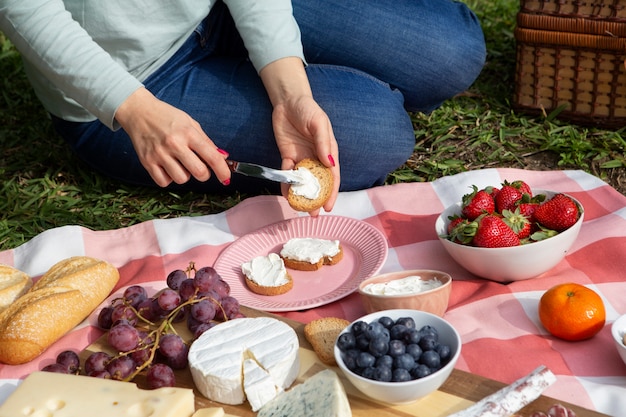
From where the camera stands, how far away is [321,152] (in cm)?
212

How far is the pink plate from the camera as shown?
1.97 metres

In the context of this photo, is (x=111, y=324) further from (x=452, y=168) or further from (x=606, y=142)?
(x=606, y=142)

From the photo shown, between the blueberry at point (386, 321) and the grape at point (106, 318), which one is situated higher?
the blueberry at point (386, 321)

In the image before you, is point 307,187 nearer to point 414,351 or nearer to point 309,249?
point 309,249

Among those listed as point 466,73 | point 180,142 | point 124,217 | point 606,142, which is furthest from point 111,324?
point 606,142

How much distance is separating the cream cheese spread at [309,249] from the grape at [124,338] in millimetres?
589

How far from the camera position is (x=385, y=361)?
1.40 m

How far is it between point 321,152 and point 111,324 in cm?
73

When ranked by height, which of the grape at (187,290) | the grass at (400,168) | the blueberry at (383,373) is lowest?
the grass at (400,168)

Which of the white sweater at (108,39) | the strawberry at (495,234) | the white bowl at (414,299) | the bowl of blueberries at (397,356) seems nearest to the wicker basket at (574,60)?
the white sweater at (108,39)

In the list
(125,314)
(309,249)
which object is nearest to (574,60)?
(309,249)

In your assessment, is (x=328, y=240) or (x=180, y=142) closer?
(x=180, y=142)

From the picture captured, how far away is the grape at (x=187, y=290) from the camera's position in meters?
1.73

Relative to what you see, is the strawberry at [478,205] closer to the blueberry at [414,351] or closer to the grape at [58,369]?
the blueberry at [414,351]
